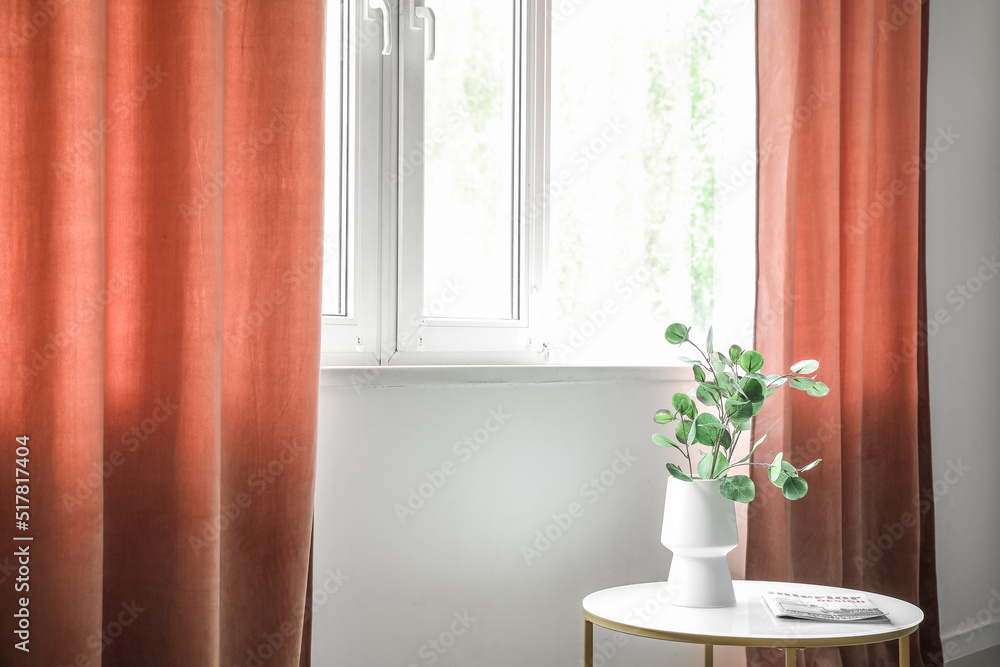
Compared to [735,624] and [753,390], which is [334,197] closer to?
[753,390]

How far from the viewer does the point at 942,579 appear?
246 centimetres

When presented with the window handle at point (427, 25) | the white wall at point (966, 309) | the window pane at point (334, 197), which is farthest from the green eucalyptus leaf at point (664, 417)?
the white wall at point (966, 309)

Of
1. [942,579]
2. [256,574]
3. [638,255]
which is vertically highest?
[638,255]

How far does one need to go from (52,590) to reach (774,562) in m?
1.51

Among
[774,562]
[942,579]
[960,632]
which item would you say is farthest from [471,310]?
[960,632]

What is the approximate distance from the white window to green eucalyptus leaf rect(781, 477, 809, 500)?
655 millimetres

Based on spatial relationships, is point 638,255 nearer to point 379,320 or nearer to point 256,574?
point 379,320

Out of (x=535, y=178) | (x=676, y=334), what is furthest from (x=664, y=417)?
(x=535, y=178)

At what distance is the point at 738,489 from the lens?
1464mm

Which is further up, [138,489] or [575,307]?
[575,307]

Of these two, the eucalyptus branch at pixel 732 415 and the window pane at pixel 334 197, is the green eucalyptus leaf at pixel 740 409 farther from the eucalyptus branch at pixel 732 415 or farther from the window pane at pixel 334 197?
the window pane at pixel 334 197

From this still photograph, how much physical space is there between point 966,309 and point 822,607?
4.84 feet

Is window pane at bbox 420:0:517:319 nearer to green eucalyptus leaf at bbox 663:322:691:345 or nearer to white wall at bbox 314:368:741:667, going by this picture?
white wall at bbox 314:368:741:667

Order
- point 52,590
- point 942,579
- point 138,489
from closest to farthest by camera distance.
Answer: point 52,590 < point 138,489 < point 942,579
